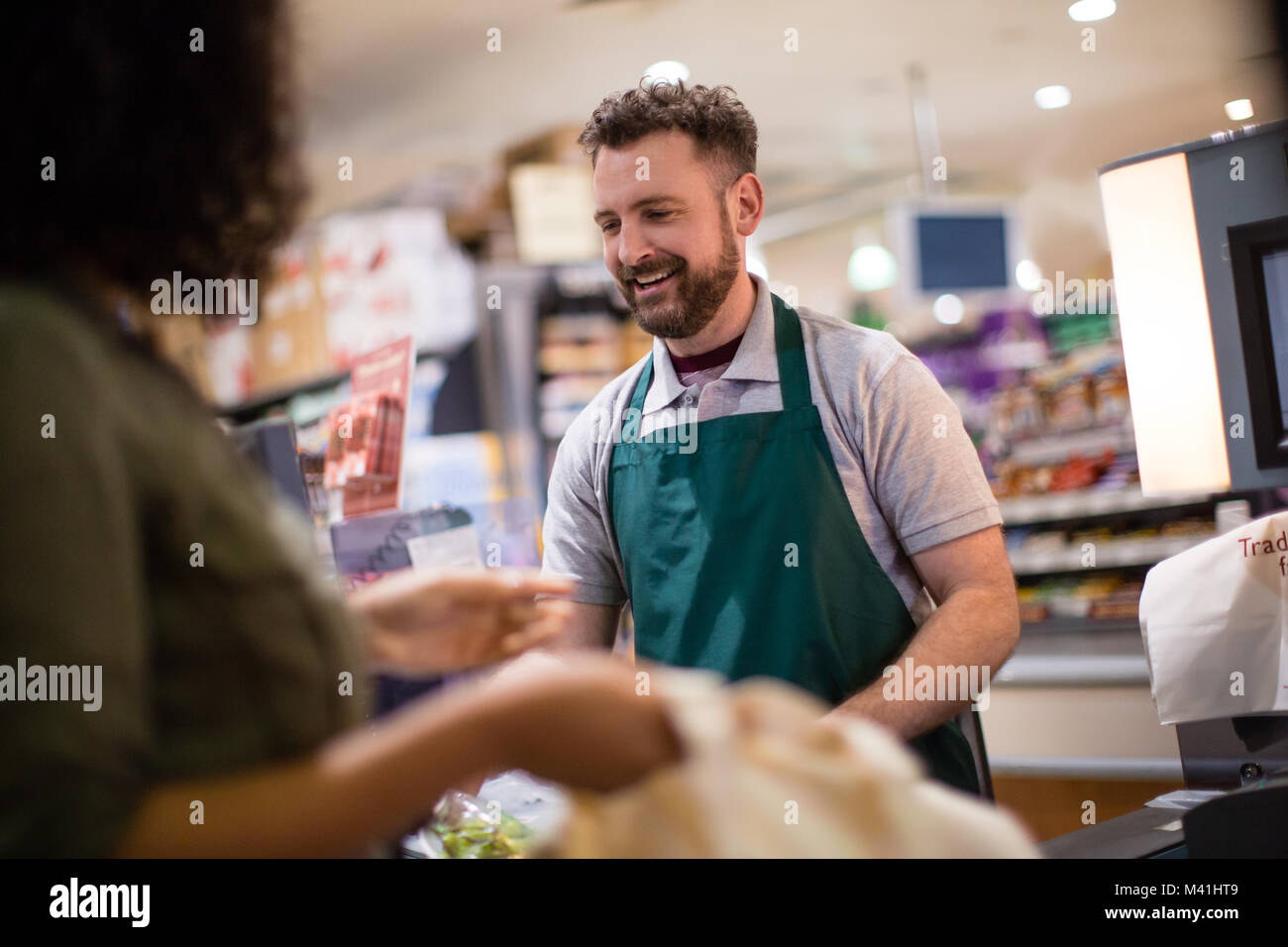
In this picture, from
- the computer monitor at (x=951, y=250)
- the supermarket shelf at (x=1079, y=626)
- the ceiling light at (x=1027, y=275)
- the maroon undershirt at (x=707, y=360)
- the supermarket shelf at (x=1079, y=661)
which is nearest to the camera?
the maroon undershirt at (x=707, y=360)

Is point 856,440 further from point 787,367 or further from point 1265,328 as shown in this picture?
point 1265,328

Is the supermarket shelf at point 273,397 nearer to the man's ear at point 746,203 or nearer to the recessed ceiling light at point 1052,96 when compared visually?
the man's ear at point 746,203

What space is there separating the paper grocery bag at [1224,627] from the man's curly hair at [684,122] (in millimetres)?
981

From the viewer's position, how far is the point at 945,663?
1663 mm

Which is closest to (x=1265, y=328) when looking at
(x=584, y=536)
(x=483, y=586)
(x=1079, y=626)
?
(x=584, y=536)

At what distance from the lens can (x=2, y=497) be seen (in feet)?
2.10

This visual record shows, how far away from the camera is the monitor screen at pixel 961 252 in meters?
6.72

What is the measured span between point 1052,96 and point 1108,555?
3.74 metres

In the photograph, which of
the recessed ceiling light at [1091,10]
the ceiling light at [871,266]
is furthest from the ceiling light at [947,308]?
the recessed ceiling light at [1091,10]

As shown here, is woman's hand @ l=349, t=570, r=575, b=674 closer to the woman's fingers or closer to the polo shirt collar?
the woman's fingers

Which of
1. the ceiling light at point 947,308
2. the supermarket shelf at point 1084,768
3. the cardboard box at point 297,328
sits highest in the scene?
the ceiling light at point 947,308

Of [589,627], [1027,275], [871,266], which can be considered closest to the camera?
[589,627]
